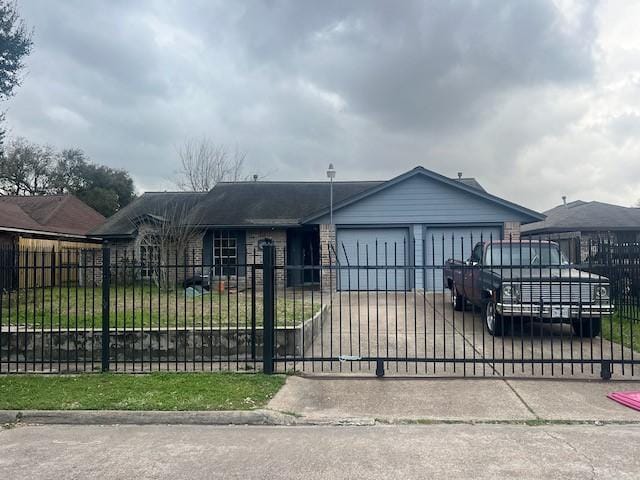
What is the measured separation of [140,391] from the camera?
614cm

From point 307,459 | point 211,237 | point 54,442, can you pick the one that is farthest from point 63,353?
point 211,237

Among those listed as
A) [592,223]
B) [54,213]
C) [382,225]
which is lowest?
[382,225]

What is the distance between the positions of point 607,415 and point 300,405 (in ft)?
11.2

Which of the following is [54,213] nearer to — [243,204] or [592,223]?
[243,204]

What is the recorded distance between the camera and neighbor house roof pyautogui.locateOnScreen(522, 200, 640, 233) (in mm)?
20250

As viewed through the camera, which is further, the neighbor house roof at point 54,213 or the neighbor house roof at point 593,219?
the neighbor house roof at point 54,213

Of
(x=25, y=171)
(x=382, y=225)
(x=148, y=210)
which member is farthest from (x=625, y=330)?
(x=25, y=171)

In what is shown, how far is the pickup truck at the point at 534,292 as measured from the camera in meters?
7.36

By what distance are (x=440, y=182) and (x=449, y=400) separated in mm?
12172

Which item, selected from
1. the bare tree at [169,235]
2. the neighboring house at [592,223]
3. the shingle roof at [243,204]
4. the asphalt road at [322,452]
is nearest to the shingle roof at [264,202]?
the shingle roof at [243,204]

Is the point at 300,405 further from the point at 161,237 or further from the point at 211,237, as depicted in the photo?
the point at 211,237

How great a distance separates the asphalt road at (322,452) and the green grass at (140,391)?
1.29 feet

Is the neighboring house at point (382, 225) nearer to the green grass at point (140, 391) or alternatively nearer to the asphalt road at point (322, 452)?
the green grass at point (140, 391)

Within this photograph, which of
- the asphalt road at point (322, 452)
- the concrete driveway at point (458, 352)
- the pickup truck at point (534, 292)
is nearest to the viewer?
the asphalt road at point (322, 452)
